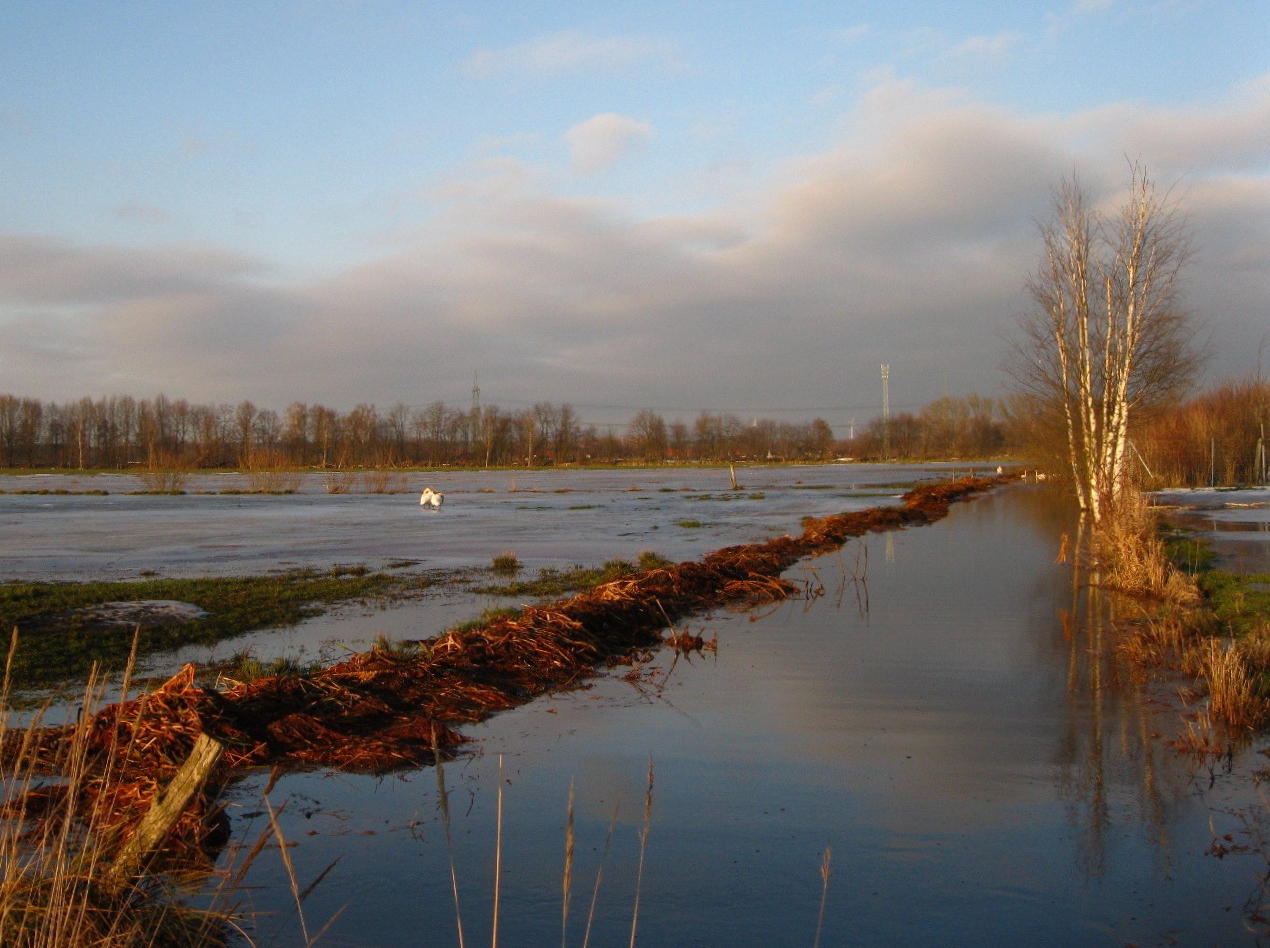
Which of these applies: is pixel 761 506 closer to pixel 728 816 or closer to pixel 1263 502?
pixel 1263 502

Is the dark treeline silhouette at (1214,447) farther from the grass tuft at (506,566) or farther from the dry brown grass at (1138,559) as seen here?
the grass tuft at (506,566)

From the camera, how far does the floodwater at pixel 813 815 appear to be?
4430mm

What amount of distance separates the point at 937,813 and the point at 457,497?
49.1 metres

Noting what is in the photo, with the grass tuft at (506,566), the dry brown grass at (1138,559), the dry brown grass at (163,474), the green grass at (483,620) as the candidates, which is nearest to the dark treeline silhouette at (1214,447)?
the dry brown grass at (1138,559)

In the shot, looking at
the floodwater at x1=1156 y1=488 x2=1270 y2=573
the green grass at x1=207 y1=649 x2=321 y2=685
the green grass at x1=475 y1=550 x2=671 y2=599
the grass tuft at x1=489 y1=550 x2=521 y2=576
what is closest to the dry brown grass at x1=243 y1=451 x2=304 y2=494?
the grass tuft at x1=489 y1=550 x2=521 y2=576

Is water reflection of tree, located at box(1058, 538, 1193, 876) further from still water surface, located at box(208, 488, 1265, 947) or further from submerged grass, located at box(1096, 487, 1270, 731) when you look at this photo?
submerged grass, located at box(1096, 487, 1270, 731)

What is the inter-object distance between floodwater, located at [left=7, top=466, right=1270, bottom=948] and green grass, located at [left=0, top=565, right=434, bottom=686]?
4.79 m

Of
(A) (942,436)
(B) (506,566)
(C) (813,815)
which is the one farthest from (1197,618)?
(A) (942,436)

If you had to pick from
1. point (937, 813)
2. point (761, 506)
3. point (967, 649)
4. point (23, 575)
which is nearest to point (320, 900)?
point (937, 813)

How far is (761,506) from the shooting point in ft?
134

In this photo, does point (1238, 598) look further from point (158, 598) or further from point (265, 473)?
point (265, 473)

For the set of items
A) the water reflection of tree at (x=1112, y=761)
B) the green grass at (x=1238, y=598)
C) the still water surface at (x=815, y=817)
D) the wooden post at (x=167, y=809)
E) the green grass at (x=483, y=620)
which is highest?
the wooden post at (x=167, y=809)

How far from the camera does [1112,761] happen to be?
21.6ft

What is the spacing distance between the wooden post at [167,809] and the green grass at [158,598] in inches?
221
